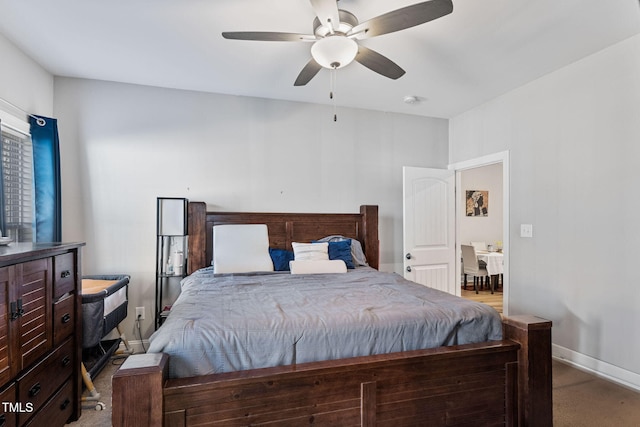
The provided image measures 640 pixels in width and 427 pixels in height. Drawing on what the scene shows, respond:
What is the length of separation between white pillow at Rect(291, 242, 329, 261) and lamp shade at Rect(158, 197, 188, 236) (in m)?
1.11

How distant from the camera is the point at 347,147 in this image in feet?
13.3

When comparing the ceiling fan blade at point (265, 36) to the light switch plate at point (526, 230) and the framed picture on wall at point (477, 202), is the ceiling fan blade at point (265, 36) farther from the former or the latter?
the framed picture on wall at point (477, 202)

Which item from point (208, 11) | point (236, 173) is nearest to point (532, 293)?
point (236, 173)

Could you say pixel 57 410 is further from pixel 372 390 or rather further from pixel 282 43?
pixel 282 43

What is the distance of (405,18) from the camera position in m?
1.77

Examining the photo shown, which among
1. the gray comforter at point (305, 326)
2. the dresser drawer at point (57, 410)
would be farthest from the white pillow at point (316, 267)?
the dresser drawer at point (57, 410)

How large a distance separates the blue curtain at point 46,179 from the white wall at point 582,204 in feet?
13.9

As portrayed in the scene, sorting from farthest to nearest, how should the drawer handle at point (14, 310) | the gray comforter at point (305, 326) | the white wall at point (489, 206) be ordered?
the white wall at point (489, 206), the drawer handle at point (14, 310), the gray comforter at point (305, 326)

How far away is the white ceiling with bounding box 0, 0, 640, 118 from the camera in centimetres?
216

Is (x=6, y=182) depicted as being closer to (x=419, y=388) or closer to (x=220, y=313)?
(x=220, y=313)

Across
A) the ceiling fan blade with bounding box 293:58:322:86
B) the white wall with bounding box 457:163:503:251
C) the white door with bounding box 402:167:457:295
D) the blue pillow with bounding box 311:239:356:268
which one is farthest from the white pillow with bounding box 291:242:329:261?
the white wall with bounding box 457:163:503:251

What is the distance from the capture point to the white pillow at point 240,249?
9.99 feet

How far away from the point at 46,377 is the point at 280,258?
6.23 ft

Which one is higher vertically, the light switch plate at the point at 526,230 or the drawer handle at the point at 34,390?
the light switch plate at the point at 526,230
